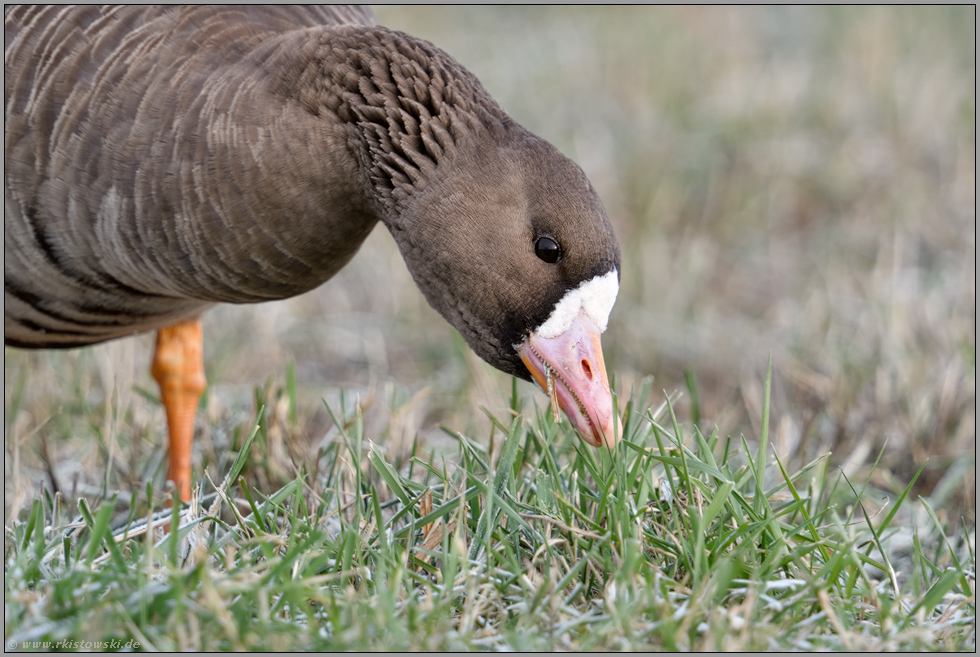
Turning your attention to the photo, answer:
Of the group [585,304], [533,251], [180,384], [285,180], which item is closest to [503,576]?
[585,304]

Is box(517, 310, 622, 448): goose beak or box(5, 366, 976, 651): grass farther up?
box(517, 310, 622, 448): goose beak

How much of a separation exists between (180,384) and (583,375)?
2253mm

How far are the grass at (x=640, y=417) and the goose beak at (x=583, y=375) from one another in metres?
0.12

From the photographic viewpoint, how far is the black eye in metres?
3.27

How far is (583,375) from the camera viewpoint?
3.29 meters

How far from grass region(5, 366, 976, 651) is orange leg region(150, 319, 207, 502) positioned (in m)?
0.87

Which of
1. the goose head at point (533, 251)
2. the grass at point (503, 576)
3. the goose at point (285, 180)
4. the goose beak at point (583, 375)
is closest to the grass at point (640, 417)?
the grass at point (503, 576)

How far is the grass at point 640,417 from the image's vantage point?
2.76 meters

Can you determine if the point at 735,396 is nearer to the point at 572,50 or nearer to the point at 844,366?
the point at 844,366

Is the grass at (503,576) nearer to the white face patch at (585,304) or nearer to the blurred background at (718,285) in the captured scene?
the white face patch at (585,304)

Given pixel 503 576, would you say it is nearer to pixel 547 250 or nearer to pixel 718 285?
pixel 547 250

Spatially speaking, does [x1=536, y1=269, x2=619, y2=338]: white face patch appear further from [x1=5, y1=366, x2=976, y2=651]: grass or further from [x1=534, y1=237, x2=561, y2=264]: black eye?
[x1=5, y1=366, x2=976, y2=651]: grass

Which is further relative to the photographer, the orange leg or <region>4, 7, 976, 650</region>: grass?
the orange leg

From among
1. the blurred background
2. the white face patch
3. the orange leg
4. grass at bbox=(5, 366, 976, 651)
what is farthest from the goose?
the orange leg
